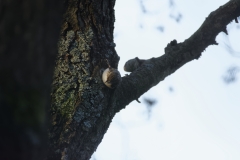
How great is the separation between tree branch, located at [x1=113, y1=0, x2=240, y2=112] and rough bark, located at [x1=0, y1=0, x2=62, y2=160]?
4.49ft

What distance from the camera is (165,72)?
7.75 feet

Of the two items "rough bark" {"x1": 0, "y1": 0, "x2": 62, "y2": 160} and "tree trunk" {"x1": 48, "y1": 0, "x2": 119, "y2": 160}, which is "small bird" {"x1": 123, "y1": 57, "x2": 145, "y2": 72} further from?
"rough bark" {"x1": 0, "y1": 0, "x2": 62, "y2": 160}

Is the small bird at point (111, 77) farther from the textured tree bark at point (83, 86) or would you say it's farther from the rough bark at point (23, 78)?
the rough bark at point (23, 78)

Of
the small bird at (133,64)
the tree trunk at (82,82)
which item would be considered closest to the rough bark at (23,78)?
the tree trunk at (82,82)

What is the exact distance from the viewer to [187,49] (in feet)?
8.12

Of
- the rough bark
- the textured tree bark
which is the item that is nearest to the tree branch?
the textured tree bark

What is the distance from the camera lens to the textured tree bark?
168 centimetres

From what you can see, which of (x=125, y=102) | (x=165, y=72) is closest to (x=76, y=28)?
(x=125, y=102)

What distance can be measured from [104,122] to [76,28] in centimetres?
44

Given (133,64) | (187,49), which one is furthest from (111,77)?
(187,49)

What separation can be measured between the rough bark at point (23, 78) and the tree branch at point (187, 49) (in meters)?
1.37

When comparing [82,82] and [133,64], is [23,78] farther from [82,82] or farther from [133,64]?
[133,64]

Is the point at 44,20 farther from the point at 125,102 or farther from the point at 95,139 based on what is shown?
the point at 125,102

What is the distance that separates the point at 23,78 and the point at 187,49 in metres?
1.81
